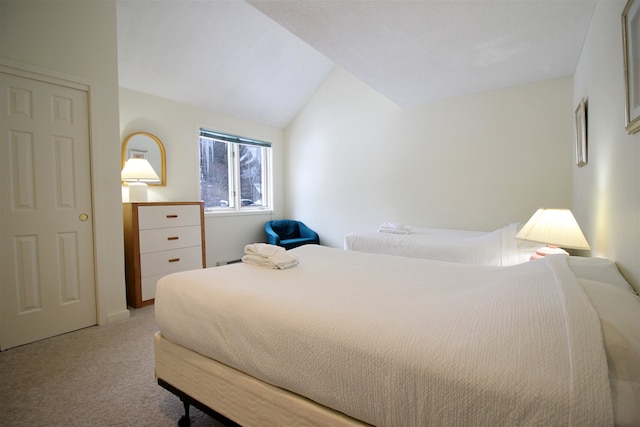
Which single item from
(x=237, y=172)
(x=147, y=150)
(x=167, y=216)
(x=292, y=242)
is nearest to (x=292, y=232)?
(x=292, y=242)

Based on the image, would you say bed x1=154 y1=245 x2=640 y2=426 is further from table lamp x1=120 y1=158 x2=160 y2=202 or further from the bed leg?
table lamp x1=120 y1=158 x2=160 y2=202

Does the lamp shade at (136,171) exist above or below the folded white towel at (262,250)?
above

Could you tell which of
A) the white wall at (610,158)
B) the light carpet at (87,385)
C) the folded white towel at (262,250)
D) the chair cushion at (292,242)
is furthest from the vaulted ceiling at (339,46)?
the light carpet at (87,385)

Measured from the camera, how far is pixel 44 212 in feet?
7.62

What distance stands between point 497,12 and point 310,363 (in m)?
2.58

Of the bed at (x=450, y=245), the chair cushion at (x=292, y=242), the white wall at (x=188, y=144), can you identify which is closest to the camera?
the bed at (x=450, y=245)

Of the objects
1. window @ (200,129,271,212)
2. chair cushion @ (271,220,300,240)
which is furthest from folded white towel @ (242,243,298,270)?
chair cushion @ (271,220,300,240)

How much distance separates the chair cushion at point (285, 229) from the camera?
512 cm

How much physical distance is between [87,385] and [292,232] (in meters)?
3.71

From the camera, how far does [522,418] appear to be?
68 centimetres

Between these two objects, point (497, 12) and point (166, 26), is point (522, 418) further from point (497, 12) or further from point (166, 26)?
point (166, 26)

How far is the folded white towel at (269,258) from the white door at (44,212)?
1643 millimetres

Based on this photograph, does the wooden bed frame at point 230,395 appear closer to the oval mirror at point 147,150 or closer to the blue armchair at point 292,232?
the oval mirror at point 147,150

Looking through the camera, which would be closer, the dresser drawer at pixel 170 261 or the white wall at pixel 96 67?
the white wall at pixel 96 67
